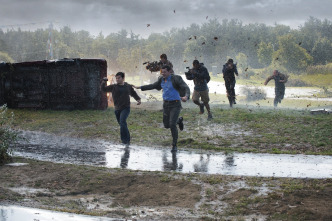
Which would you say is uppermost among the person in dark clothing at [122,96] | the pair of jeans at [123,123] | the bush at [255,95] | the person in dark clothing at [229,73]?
the person in dark clothing at [229,73]

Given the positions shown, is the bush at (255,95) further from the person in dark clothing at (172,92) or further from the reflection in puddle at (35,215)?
the reflection in puddle at (35,215)

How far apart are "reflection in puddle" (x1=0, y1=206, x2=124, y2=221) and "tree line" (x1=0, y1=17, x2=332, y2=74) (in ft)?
213

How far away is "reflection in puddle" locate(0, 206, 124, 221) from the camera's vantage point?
19.6 feet

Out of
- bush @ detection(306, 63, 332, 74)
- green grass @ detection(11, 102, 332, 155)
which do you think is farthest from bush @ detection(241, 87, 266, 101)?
green grass @ detection(11, 102, 332, 155)

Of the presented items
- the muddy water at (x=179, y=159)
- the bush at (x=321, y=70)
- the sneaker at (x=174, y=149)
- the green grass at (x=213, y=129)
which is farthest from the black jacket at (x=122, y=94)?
the bush at (x=321, y=70)

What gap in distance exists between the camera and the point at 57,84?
71.2 ft

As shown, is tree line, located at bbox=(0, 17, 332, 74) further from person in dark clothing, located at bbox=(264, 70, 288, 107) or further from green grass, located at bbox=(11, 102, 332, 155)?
green grass, located at bbox=(11, 102, 332, 155)

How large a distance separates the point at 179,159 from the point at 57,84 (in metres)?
12.4

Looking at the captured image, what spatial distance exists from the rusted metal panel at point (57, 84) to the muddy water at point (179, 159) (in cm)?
826

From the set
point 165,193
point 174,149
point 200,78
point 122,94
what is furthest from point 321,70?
point 165,193

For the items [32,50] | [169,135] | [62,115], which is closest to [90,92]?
[62,115]

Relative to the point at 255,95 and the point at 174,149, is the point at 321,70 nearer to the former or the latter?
the point at 255,95

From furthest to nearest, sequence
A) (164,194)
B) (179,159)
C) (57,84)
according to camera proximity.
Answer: (57,84)
(179,159)
(164,194)

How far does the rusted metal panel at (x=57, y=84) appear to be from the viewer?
21375 mm
